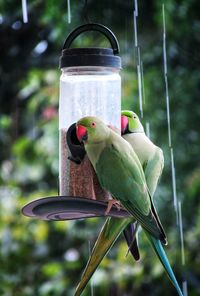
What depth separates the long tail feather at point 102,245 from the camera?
2.05 meters

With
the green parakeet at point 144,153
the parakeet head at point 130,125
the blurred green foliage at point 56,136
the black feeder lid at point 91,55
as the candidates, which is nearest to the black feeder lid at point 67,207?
the green parakeet at point 144,153

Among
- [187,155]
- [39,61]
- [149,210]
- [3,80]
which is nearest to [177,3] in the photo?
[187,155]

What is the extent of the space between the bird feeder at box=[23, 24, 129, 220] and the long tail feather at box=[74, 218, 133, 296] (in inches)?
2.4

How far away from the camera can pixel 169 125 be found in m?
3.95

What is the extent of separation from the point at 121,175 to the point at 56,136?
206 cm

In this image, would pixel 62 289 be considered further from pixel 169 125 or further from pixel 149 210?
pixel 149 210

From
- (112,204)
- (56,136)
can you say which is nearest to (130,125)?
(112,204)

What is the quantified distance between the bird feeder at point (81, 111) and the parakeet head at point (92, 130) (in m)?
0.15

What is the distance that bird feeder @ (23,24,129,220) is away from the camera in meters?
2.04

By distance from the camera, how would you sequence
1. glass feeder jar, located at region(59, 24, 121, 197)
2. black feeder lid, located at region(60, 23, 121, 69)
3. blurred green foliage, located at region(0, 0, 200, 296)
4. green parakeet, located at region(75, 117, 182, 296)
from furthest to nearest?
1. blurred green foliage, located at region(0, 0, 200, 296)
2. glass feeder jar, located at region(59, 24, 121, 197)
3. black feeder lid, located at region(60, 23, 121, 69)
4. green parakeet, located at region(75, 117, 182, 296)

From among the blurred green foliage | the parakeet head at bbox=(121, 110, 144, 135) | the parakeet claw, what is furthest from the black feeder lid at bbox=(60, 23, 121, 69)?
the blurred green foliage

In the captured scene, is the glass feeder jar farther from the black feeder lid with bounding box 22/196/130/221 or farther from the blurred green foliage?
the blurred green foliage

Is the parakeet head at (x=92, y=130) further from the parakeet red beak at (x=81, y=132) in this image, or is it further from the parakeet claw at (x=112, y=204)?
the parakeet claw at (x=112, y=204)

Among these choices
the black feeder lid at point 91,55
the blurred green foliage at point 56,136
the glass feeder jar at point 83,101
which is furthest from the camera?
the blurred green foliage at point 56,136
